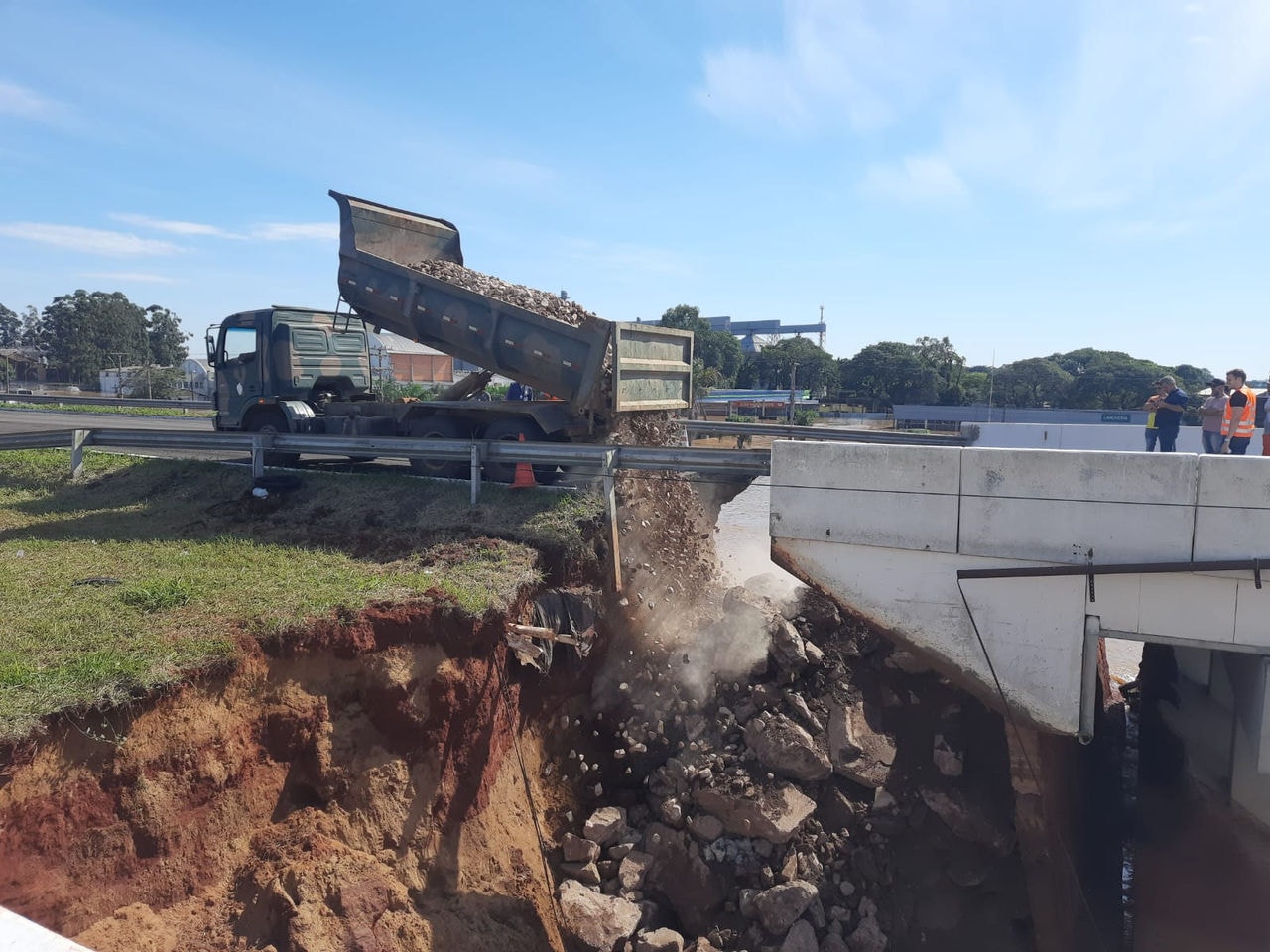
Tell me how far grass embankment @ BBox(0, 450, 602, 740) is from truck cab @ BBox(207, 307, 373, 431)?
4.68 feet

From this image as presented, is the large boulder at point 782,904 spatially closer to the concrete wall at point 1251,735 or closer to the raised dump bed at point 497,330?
the concrete wall at point 1251,735

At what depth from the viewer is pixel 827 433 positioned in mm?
13148

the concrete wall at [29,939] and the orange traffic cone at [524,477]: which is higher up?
the orange traffic cone at [524,477]

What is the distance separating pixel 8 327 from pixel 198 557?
118 m

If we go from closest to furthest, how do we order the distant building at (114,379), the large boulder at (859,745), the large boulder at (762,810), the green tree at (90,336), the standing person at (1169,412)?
the large boulder at (762,810) → the large boulder at (859,745) → the standing person at (1169,412) → the distant building at (114,379) → the green tree at (90,336)

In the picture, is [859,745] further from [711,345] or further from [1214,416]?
[711,345]

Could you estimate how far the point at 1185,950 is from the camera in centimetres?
759

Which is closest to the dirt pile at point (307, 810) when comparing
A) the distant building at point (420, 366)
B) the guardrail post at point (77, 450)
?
the guardrail post at point (77, 450)

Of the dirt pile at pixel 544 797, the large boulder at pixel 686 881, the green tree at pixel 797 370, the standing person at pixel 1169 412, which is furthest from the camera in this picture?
the green tree at pixel 797 370

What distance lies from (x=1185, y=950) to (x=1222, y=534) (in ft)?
13.9

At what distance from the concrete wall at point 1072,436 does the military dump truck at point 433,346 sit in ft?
24.7

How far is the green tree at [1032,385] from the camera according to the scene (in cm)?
5825

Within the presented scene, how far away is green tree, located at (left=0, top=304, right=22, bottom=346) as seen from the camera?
9812 centimetres

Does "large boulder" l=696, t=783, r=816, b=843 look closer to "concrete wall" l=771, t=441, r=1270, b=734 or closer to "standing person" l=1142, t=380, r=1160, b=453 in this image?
"concrete wall" l=771, t=441, r=1270, b=734
